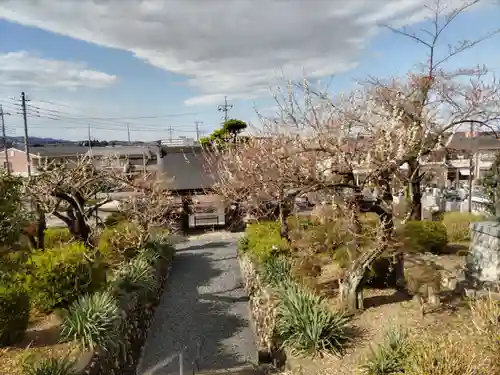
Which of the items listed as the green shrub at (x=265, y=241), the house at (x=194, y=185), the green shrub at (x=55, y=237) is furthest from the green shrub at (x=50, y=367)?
the house at (x=194, y=185)

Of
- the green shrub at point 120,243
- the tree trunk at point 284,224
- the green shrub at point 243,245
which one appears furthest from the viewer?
the green shrub at point 243,245

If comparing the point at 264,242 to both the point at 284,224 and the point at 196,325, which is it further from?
the point at 196,325

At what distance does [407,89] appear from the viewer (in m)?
11.7

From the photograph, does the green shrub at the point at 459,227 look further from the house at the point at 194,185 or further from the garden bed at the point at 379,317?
the house at the point at 194,185

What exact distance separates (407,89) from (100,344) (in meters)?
10.8

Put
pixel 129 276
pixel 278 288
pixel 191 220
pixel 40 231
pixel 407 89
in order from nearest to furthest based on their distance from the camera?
1. pixel 278 288
2. pixel 129 276
3. pixel 40 231
4. pixel 407 89
5. pixel 191 220

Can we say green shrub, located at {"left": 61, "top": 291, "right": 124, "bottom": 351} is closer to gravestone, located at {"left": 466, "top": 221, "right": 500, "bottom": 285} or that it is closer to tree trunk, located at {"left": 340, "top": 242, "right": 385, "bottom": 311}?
tree trunk, located at {"left": 340, "top": 242, "right": 385, "bottom": 311}

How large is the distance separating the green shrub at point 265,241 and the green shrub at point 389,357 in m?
4.99

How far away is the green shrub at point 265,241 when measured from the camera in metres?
9.96

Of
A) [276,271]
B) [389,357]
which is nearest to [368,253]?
[389,357]

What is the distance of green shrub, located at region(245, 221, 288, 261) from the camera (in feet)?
32.7

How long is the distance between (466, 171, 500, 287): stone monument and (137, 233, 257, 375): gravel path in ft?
14.8

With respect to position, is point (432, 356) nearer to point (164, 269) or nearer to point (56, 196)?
point (56, 196)

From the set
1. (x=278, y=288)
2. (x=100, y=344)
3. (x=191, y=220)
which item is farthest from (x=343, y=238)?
(x=191, y=220)
